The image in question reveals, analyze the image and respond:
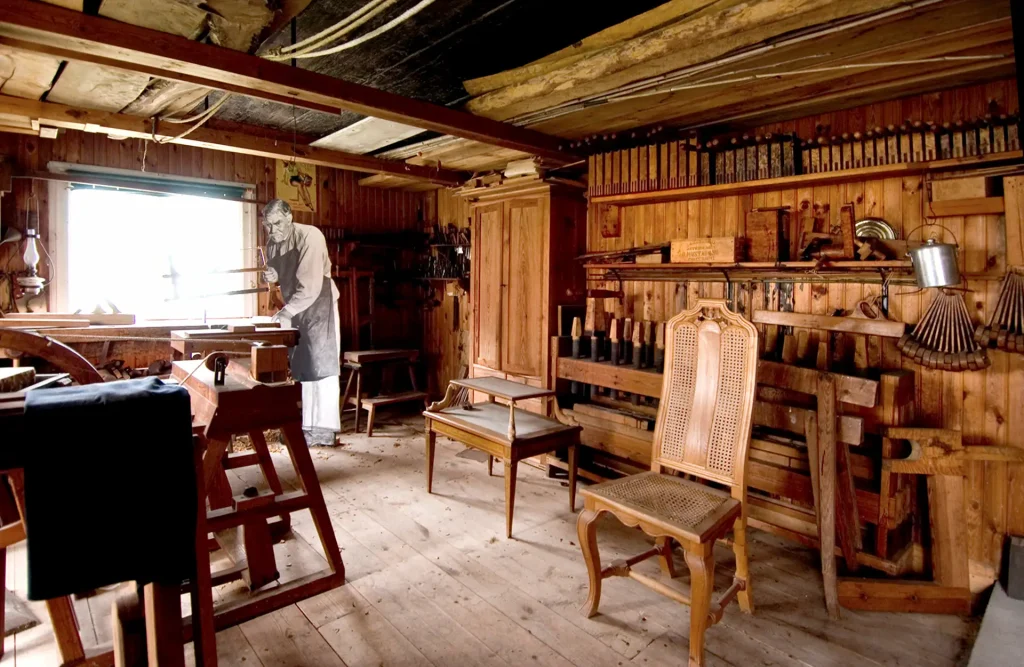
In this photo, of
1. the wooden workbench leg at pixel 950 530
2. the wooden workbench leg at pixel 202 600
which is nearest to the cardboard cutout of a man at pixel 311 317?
the wooden workbench leg at pixel 202 600

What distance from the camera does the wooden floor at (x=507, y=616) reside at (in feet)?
6.59

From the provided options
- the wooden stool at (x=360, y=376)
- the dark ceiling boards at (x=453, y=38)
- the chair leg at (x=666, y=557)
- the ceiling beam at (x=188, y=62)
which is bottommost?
the chair leg at (x=666, y=557)

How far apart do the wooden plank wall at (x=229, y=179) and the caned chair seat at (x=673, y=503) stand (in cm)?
373

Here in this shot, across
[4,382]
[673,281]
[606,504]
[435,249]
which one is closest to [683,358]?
[606,504]

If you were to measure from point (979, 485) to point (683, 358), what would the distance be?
1.44 meters

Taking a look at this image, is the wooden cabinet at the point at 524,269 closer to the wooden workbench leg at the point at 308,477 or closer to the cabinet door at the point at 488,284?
the cabinet door at the point at 488,284

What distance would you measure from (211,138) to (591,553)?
3.57m

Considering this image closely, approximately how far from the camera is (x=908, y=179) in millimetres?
2680

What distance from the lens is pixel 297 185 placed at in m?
5.07

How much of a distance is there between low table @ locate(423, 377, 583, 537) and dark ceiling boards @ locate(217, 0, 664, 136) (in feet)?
5.91

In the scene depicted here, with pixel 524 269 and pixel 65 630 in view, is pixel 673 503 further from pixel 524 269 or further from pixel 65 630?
pixel 524 269

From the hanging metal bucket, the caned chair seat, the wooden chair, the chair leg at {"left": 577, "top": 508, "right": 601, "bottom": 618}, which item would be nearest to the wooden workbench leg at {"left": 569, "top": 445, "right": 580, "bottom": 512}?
the wooden chair

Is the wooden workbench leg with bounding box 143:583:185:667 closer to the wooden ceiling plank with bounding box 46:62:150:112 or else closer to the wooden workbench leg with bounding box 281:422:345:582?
the wooden workbench leg with bounding box 281:422:345:582

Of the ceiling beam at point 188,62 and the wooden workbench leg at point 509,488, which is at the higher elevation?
the ceiling beam at point 188,62
